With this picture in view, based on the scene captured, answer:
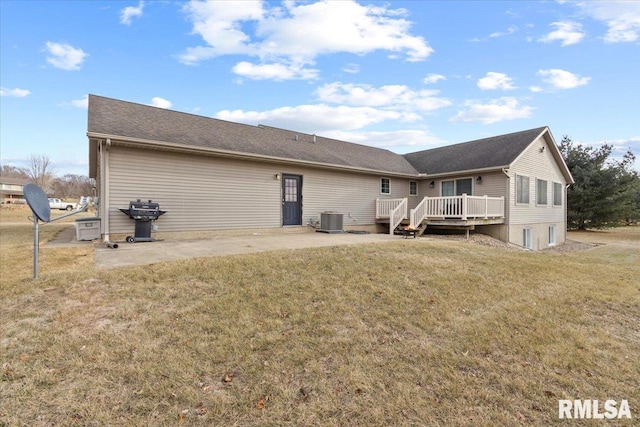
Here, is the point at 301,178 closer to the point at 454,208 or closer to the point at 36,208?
the point at 454,208

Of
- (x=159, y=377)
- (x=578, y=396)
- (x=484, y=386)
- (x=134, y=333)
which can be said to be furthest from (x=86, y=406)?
(x=578, y=396)

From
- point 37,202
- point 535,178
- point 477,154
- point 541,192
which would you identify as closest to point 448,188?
point 477,154

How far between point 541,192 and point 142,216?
1730 cm

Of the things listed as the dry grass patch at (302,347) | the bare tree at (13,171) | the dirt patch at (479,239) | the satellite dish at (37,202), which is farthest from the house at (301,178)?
the bare tree at (13,171)

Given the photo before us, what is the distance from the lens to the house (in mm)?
8617

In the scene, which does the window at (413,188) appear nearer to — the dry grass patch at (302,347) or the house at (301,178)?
the house at (301,178)

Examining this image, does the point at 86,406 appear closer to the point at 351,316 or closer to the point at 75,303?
the point at 75,303

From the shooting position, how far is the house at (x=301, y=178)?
8.62m

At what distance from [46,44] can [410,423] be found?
16.1 meters

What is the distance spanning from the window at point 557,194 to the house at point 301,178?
6 cm

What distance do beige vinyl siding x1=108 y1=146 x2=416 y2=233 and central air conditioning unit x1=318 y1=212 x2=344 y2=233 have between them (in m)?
0.57

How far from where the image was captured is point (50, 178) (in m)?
53.4

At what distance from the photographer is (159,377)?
2.61m

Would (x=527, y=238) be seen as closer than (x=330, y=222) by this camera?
No
